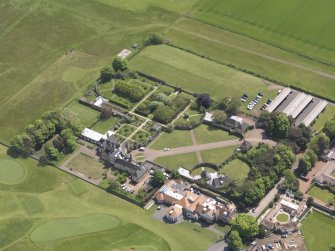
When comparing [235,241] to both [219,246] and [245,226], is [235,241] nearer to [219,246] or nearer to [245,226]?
[245,226]

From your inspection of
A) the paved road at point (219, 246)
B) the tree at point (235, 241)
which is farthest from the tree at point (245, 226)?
the paved road at point (219, 246)

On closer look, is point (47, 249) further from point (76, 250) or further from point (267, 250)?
point (267, 250)

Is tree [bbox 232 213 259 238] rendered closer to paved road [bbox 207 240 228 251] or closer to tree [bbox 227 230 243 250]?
tree [bbox 227 230 243 250]

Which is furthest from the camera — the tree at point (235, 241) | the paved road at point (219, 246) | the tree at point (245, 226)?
the paved road at point (219, 246)

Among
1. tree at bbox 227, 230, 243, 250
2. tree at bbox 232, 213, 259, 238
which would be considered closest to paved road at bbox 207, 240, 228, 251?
tree at bbox 227, 230, 243, 250

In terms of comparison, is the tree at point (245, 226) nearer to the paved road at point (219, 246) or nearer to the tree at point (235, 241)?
the tree at point (235, 241)

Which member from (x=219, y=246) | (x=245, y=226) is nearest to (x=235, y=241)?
(x=245, y=226)
